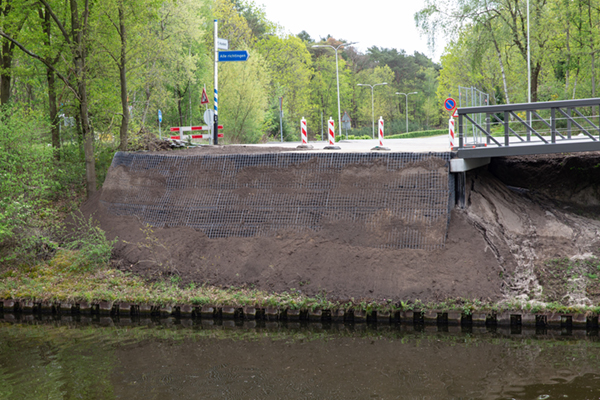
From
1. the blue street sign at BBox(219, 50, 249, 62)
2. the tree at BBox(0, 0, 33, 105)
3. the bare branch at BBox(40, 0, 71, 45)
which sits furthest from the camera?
the blue street sign at BBox(219, 50, 249, 62)

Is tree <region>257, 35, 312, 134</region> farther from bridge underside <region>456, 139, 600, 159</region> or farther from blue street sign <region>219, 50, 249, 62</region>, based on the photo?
bridge underside <region>456, 139, 600, 159</region>

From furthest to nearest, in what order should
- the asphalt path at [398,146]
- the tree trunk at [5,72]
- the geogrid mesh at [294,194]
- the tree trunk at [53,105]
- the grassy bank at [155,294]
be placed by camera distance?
the tree trunk at [53,105] < the tree trunk at [5,72] < the asphalt path at [398,146] < the geogrid mesh at [294,194] < the grassy bank at [155,294]

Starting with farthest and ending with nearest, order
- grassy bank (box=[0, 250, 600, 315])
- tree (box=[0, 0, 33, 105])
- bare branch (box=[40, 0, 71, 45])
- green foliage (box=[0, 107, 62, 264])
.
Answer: tree (box=[0, 0, 33, 105]), bare branch (box=[40, 0, 71, 45]), green foliage (box=[0, 107, 62, 264]), grassy bank (box=[0, 250, 600, 315])

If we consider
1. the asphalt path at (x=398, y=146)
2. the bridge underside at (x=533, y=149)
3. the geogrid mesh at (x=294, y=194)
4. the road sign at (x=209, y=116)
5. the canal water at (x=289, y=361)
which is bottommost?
the canal water at (x=289, y=361)

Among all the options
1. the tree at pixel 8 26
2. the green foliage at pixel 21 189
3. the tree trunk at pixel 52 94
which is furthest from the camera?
the tree trunk at pixel 52 94

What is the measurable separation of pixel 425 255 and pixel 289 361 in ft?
14.1

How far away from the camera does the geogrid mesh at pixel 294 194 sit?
41.0 ft

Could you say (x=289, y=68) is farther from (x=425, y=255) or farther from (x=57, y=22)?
(x=425, y=255)

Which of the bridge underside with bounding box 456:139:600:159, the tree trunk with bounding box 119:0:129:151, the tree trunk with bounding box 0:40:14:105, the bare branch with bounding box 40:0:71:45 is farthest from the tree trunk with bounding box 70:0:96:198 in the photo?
the bridge underside with bounding box 456:139:600:159

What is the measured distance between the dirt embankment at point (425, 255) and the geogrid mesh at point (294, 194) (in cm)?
35

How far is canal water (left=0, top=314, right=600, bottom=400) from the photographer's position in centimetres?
771

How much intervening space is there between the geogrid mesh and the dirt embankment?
0.35 meters

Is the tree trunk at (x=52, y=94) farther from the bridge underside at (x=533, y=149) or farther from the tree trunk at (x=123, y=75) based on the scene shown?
the bridge underside at (x=533, y=149)

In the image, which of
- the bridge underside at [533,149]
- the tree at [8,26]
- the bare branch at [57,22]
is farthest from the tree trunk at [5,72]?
the bridge underside at [533,149]
